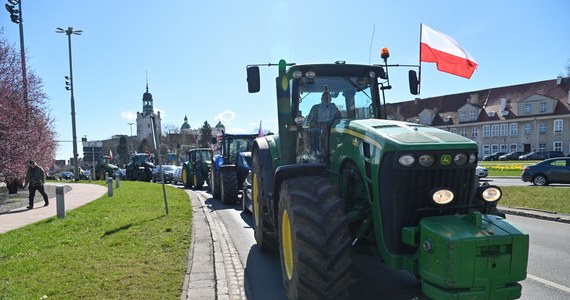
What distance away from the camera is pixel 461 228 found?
132 inches

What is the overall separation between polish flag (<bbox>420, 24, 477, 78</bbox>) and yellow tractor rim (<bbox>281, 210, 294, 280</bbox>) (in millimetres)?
4869

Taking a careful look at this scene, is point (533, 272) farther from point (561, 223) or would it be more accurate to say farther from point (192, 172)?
point (192, 172)

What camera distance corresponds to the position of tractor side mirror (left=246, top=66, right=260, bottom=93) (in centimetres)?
575

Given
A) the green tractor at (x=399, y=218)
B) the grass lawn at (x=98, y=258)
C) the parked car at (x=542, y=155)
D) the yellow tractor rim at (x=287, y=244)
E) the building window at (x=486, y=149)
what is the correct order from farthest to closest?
the building window at (x=486, y=149), the parked car at (x=542, y=155), the grass lawn at (x=98, y=258), the yellow tractor rim at (x=287, y=244), the green tractor at (x=399, y=218)

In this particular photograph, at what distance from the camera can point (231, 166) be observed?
13.6 meters

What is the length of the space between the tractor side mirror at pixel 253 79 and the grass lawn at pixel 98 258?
2600mm

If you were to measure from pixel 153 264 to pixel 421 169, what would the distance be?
3.90m

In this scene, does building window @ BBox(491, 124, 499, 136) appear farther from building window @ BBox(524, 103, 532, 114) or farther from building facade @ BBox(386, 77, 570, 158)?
building window @ BBox(524, 103, 532, 114)

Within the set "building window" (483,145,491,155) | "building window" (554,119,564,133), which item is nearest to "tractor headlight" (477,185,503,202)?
"building window" (554,119,564,133)

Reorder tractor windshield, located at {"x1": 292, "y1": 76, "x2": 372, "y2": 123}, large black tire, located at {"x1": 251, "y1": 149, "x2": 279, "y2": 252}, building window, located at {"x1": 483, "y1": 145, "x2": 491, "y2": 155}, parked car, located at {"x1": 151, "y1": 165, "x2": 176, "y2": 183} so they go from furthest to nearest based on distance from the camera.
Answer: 1. building window, located at {"x1": 483, "y1": 145, "x2": 491, "y2": 155}
2. parked car, located at {"x1": 151, "y1": 165, "x2": 176, "y2": 183}
3. large black tire, located at {"x1": 251, "y1": 149, "x2": 279, "y2": 252}
4. tractor windshield, located at {"x1": 292, "y1": 76, "x2": 372, "y2": 123}

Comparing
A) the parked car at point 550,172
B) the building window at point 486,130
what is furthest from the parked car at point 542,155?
the parked car at point 550,172

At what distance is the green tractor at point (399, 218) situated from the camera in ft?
10.7

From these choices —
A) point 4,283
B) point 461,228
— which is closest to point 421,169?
point 461,228

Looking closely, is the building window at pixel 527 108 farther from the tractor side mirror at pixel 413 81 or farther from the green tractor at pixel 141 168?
the tractor side mirror at pixel 413 81
